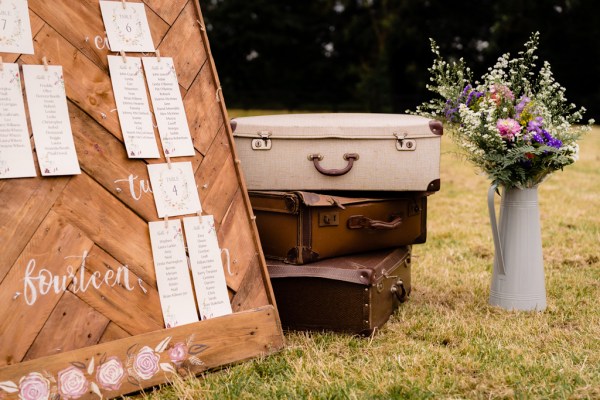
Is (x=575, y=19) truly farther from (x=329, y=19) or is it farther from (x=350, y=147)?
(x=350, y=147)

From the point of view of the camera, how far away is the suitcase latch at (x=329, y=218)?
2924mm

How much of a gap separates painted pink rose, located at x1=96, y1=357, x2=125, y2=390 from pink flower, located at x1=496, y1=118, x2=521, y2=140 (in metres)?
1.90

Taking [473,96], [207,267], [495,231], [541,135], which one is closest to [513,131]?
[541,135]

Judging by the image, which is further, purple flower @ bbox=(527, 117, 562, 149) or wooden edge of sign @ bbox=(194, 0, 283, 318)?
purple flower @ bbox=(527, 117, 562, 149)

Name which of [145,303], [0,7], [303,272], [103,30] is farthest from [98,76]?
[303,272]

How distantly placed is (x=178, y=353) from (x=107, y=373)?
259 millimetres

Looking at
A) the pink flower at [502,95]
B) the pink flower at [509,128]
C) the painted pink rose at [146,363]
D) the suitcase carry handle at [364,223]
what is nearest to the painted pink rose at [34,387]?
the painted pink rose at [146,363]

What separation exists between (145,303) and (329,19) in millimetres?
23185

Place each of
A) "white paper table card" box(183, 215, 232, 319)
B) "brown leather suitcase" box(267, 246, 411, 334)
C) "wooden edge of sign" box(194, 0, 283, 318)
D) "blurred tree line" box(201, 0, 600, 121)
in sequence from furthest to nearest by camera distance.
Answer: "blurred tree line" box(201, 0, 600, 121) < "brown leather suitcase" box(267, 246, 411, 334) < "wooden edge of sign" box(194, 0, 283, 318) < "white paper table card" box(183, 215, 232, 319)

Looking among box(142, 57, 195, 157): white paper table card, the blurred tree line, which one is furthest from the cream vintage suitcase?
the blurred tree line

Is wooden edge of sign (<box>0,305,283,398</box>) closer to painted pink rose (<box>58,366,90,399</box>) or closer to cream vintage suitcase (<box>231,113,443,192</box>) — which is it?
painted pink rose (<box>58,366,90,399</box>)

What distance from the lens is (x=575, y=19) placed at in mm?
22156

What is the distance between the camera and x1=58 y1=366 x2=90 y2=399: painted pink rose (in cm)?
210

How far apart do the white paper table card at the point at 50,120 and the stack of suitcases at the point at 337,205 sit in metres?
0.98
